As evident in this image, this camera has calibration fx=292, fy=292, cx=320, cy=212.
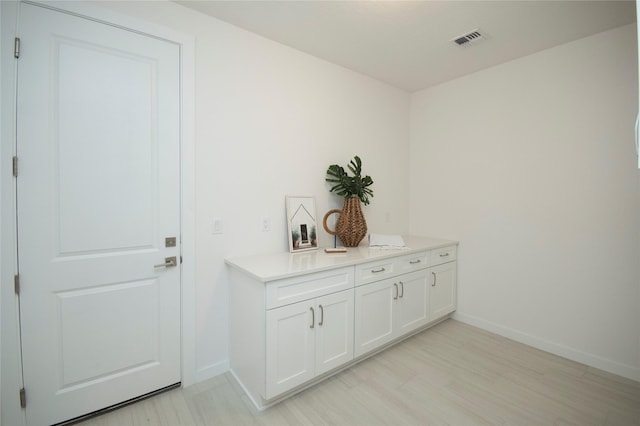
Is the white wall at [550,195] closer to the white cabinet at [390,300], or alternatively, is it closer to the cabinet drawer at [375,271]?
the white cabinet at [390,300]

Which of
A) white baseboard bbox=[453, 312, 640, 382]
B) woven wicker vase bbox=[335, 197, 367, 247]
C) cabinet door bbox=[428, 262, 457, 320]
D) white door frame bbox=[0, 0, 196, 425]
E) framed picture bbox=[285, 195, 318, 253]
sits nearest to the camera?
white door frame bbox=[0, 0, 196, 425]

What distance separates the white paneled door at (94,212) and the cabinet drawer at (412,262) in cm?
177

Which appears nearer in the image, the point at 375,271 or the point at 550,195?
the point at 375,271

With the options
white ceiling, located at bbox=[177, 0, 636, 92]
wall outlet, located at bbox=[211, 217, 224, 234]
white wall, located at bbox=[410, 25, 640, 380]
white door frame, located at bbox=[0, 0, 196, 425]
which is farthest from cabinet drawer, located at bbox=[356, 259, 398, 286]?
white door frame, located at bbox=[0, 0, 196, 425]

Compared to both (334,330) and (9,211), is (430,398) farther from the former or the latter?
(9,211)

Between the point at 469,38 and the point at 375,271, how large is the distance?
6.66ft

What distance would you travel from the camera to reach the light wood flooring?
175 centimetres

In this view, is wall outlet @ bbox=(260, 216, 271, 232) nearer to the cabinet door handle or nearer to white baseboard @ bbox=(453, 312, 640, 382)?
the cabinet door handle

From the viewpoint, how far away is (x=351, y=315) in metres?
2.18

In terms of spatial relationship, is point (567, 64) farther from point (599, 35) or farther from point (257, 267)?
point (257, 267)

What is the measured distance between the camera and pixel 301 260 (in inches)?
85.4

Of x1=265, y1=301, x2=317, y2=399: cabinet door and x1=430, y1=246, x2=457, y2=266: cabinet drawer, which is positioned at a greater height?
x1=430, y1=246, x2=457, y2=266: cabinet drawer

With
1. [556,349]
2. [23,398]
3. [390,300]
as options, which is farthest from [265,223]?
[556,349]

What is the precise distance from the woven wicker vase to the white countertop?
0.09 meters
